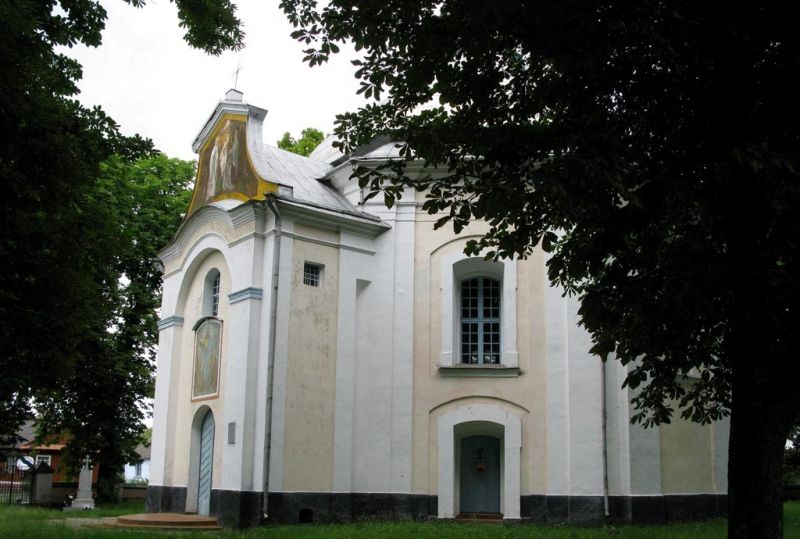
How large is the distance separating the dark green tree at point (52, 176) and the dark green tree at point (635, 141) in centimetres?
274

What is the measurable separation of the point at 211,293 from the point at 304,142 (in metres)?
12.7

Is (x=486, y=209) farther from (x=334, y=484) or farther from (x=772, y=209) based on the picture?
(x=334, y=484)

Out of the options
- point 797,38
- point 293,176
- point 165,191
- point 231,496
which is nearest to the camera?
point 797,38

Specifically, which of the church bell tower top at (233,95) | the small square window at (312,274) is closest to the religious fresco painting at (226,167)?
the church bell tower top at (233,95)

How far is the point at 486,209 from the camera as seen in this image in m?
8.17

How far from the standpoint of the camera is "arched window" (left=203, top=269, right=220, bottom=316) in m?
20.0

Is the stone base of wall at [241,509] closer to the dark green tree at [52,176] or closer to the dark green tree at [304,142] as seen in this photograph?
the dark green tree at [52,176]

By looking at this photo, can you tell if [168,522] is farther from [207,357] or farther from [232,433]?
[207,357]

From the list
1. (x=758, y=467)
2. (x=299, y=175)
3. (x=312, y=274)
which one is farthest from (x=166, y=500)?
(x=758, y=467)

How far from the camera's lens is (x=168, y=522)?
1694 centimetres

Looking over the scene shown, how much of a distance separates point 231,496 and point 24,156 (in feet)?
30.2

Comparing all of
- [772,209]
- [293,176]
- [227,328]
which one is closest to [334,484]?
[227,328]

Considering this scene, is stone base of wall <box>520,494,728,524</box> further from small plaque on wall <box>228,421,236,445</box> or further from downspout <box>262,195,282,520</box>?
small plaque on wall <box>228,421,236,445</box>

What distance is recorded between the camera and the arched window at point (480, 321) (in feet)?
60.8
